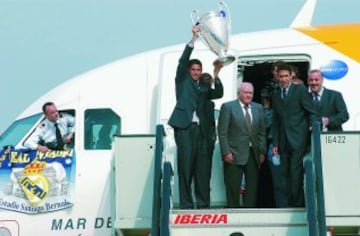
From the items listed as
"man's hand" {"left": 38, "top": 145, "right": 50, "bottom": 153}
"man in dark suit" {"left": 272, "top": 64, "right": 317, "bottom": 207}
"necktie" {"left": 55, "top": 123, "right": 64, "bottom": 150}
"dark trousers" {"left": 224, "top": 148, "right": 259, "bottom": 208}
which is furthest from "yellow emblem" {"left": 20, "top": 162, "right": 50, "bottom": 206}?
"man in dark suit" {"left": 272, "top": 64, "right": 317, "bottom": 207}

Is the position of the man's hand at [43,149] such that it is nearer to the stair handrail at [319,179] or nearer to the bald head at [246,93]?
the bald head at [246,93]

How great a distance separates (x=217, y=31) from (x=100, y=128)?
8.52ft

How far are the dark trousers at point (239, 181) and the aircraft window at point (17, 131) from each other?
310cm

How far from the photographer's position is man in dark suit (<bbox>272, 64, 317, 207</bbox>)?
10680mm

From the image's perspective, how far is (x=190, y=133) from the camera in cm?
1101

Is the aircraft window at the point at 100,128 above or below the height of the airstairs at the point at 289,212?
above

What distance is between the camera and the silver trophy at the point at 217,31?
1088 cm

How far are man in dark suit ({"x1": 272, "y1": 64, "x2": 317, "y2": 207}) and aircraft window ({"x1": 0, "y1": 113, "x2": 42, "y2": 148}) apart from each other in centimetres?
Result: 363

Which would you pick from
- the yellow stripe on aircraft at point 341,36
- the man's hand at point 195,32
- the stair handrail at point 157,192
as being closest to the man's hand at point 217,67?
the man's hand at point 195,32

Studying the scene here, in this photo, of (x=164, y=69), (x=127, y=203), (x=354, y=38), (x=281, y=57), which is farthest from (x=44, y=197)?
(x=354, y=38)

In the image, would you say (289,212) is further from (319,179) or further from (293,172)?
(319,179)

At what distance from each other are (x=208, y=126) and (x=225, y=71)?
1.43 m

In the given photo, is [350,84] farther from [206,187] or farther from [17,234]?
[17,234]

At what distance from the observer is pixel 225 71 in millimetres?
12414
